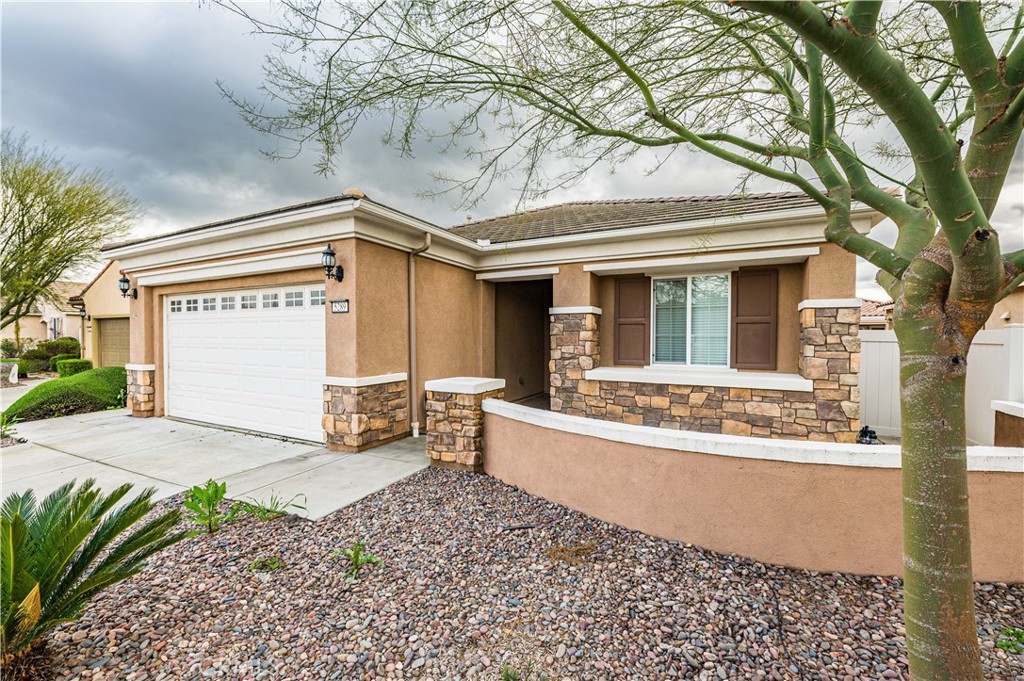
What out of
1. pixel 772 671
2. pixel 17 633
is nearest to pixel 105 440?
pixel 17 633

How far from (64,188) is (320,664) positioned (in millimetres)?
21648

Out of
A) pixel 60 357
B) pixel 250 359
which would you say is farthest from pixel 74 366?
pixel 250 359

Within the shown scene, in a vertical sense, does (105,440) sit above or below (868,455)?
below

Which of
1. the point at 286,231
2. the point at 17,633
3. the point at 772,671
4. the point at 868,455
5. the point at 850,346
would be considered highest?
the point at 286,231

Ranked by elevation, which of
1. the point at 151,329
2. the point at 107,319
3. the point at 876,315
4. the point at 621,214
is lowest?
the point at 151,329

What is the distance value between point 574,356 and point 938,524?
6.14 m

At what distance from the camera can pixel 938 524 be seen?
1.77 m

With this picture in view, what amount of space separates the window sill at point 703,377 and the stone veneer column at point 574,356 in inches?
8.8

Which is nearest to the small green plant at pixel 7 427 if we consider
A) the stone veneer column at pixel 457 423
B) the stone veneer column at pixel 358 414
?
the stone veneer column at pixel 358 414

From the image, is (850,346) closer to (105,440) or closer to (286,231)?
(286,231)

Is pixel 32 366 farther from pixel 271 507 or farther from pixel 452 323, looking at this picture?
pixel 271 507

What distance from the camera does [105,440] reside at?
6.82 m

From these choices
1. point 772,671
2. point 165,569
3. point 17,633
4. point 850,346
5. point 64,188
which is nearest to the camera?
point 17,633

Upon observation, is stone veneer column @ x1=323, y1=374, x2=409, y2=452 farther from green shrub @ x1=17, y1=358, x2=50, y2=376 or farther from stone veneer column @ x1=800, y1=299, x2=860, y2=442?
green shrub @ x1=17, y1=358, x2=50, y2=376
